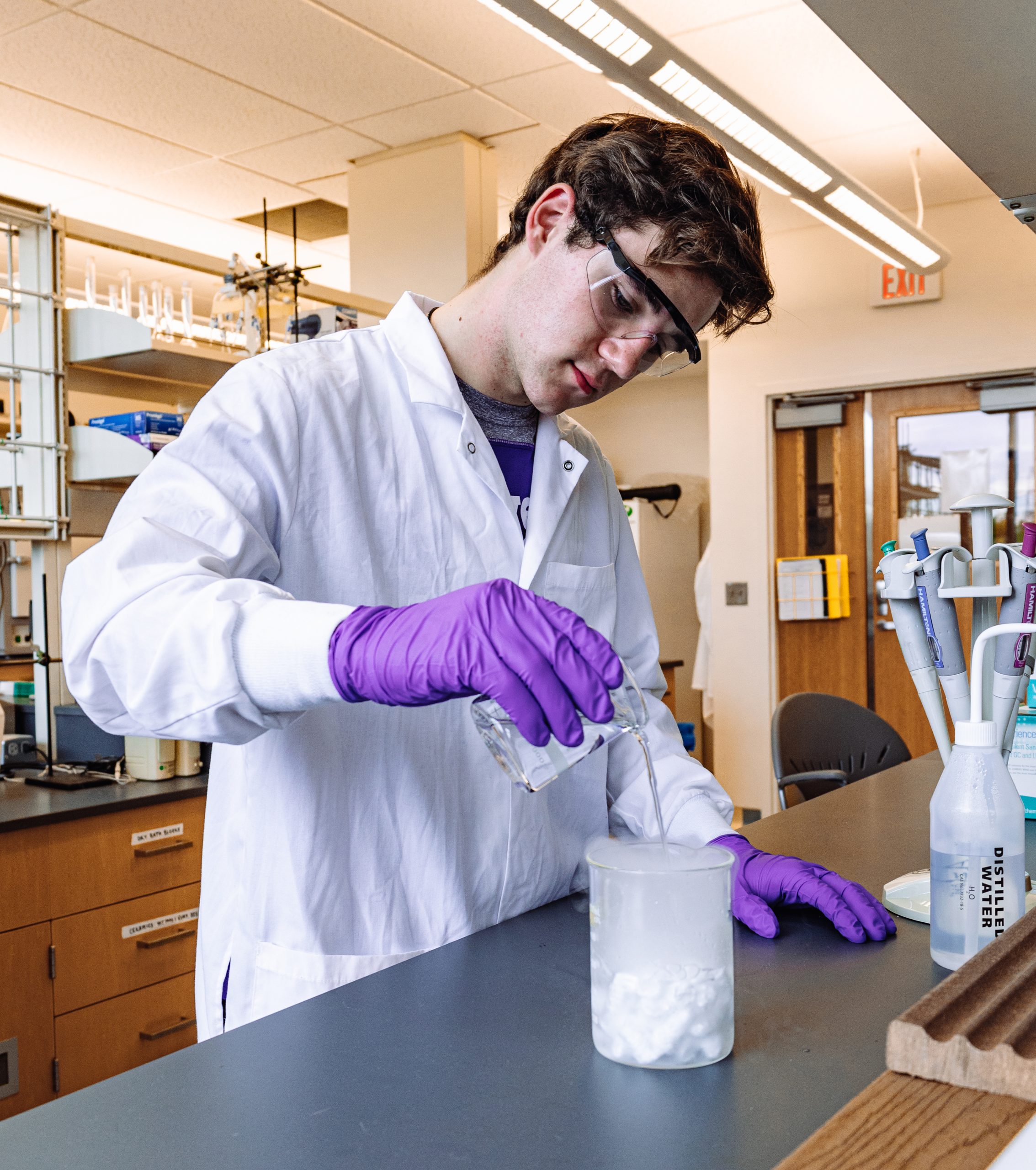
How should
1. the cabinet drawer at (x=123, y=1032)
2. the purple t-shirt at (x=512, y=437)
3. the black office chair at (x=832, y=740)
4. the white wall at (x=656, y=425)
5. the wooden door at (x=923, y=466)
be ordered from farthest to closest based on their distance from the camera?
the white wall at (x=656, y=425) < the wooden door at (x=923, y=466) < the black office chair at (x=832, y=740) < the cabinet drawer at (x=123, y=1032) < the purple t-shirt at (x=512, y=437)

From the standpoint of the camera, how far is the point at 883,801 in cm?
170

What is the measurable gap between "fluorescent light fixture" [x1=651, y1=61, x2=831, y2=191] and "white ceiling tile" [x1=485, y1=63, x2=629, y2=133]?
0.57 m

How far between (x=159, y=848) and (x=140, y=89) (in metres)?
2.57

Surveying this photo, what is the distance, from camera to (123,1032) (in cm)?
229

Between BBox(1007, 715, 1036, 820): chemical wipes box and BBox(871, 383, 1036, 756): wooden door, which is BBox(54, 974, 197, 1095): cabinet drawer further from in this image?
BBox(871, 383, 1036, 756): wooden door

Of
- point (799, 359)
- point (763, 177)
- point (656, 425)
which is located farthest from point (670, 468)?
point (763, 177)

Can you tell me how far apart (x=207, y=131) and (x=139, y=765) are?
2516 millimetres

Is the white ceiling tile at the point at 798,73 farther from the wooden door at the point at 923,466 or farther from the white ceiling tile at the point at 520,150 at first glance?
the wooden door at the point at 923,466

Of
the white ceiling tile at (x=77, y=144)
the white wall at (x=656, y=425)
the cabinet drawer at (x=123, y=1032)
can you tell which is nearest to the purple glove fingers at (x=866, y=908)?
the cabinet drawer at (x=123, y=1032)

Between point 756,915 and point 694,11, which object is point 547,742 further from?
point 694,11

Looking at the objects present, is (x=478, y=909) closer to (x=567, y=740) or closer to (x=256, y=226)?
(x=567, y=740)

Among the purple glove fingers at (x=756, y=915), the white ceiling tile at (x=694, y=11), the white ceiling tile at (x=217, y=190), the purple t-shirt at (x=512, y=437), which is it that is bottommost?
the purple glove fingers at (x=756, y=915)

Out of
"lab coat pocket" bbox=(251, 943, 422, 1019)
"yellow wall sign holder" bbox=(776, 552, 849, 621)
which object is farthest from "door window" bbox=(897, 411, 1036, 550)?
"lab coat pocket" bbox=(251, 943, 422, 1019)

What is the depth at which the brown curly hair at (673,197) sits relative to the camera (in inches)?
44.4
